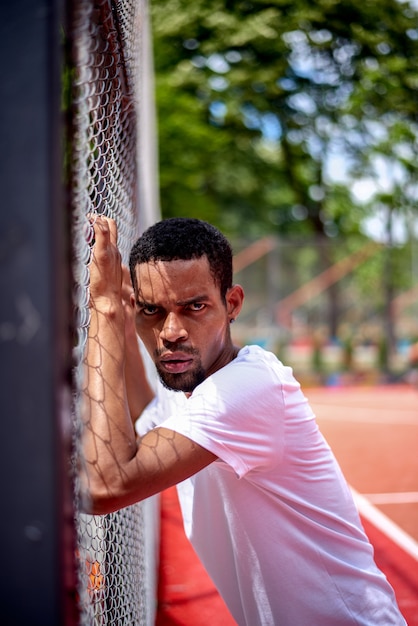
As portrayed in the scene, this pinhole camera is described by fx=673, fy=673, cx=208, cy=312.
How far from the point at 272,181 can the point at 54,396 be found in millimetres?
31094

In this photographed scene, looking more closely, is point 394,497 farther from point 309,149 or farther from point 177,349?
point 309,149

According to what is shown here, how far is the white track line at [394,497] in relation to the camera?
21.3 ft

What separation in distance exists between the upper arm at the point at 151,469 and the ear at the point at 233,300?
0.53 meters

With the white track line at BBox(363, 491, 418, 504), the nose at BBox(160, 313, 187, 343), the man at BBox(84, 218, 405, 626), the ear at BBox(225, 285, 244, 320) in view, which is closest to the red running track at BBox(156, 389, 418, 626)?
the white track line at BBox(363, 491, 418, 504)

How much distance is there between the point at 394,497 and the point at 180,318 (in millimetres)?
5586

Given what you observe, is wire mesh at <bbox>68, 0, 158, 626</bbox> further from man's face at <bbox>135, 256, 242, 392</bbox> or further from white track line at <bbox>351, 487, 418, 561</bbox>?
white track line at <bbox>351, 487, 418, 561</bbox>

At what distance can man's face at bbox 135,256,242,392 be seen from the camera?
69.2 inches

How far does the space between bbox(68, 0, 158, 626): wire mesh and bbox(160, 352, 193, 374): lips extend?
0.72 feet

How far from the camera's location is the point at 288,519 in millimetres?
1768

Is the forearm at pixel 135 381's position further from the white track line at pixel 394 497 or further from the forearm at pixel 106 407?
the white track line at pixel 394 497

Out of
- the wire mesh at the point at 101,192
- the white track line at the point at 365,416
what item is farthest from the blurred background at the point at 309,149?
the wire mesh at the point at 101,192

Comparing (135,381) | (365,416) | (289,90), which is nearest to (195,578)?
(135,381)

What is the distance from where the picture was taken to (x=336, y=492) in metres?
1.83

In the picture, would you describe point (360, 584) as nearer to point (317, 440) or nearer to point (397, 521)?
point (317, 440)
